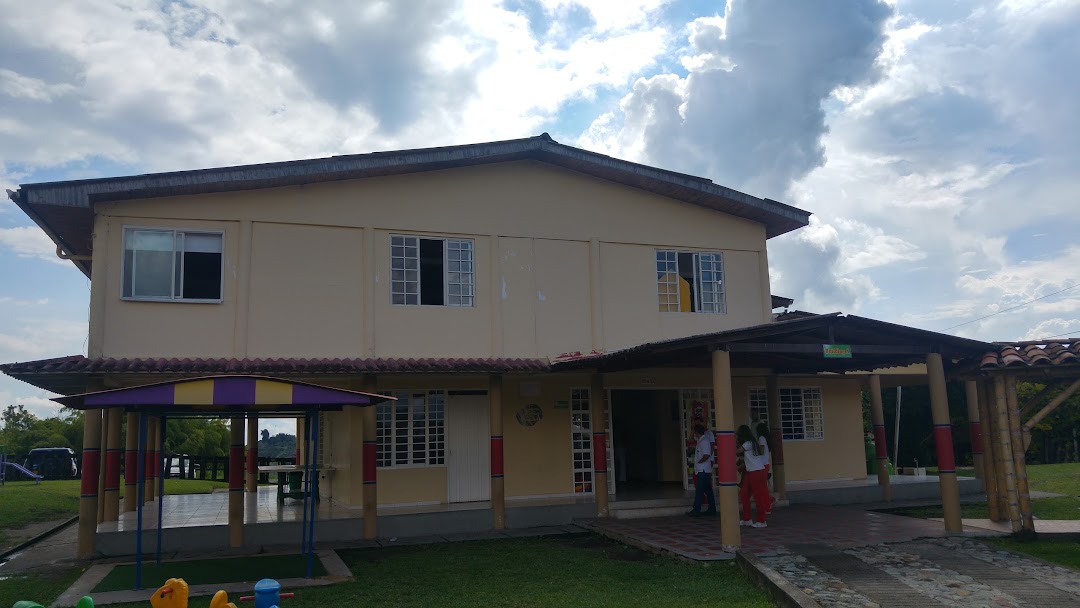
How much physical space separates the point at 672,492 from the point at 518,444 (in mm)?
3254

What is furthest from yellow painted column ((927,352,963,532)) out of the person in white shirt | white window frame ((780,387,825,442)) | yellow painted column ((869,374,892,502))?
white window frame ((780,387,825,442))

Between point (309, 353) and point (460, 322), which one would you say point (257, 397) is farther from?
point (460, 322)

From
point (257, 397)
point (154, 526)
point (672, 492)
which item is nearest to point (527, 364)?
point (672, 492)

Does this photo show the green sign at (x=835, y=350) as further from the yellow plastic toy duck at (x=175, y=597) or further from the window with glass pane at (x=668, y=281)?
the yellow plastic toy duck at (x=175, y=597)

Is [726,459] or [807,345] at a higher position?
[807,345]

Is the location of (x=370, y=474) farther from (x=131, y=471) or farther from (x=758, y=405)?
(x=758, y=405)

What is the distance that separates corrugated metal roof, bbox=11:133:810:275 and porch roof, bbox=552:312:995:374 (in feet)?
11.7

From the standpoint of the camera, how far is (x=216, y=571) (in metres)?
10.8

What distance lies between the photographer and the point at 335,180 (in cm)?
1423

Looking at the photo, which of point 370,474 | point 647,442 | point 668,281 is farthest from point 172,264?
point 647,442

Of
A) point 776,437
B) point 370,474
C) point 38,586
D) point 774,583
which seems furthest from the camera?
point 776,437

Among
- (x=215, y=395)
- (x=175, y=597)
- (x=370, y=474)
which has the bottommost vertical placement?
(x=175, y=597)

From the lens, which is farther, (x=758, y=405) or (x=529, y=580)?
(x=758, y=405)

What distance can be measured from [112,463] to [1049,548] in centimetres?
1322
